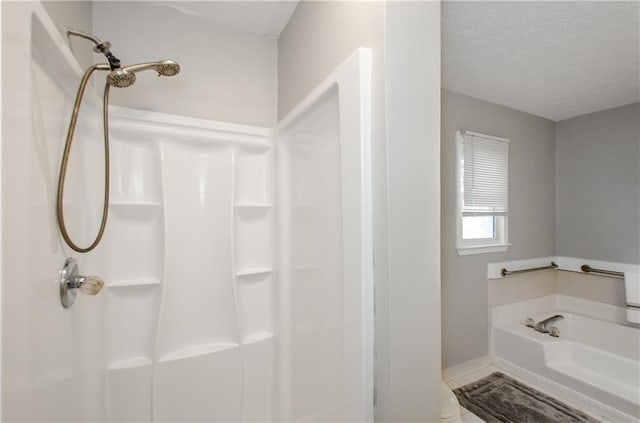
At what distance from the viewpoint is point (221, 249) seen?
Result: 1.36 metres

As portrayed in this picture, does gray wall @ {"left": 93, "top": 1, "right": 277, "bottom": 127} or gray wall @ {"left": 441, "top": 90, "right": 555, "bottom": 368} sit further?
gray wall @ {"left": 441, "top": 90, "right": 555, "bottom": 368}

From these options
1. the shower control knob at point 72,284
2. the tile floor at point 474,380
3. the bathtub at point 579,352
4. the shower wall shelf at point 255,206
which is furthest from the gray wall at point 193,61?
the bathtub at point 579,352

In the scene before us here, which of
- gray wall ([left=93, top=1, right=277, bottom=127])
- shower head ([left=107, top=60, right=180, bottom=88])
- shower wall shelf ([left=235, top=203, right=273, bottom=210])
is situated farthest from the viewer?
shower wall shelf ([left=235, top=203, right=273, bottom=210])

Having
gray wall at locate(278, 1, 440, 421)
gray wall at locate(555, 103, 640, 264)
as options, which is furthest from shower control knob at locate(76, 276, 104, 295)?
gray wall at locate(555, 103, 640, 264)

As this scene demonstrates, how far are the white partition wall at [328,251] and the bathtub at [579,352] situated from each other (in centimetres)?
187

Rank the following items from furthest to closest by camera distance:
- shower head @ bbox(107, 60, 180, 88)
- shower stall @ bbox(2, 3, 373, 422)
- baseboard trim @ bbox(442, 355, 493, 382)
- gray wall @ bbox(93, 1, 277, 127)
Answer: baseboard trim @ bbox(442, 355, 493, 382) < gray wall @ bbox(93, 1, 277, 127) < shower head @ bbox(107, 60, 180, 88) < shower stall @ bbox(2, 3, 373, 422)

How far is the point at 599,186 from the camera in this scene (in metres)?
2.44

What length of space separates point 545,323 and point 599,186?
4.43 ft

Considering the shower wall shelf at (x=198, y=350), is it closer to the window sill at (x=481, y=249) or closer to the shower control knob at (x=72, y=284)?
the shower control knob at (x=72, y=284)

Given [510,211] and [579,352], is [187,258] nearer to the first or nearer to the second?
[510,211]

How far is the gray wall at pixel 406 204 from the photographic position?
27.0 inches

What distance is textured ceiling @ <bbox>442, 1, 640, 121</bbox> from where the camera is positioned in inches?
50.0

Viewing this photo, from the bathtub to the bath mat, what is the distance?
0.14 metres

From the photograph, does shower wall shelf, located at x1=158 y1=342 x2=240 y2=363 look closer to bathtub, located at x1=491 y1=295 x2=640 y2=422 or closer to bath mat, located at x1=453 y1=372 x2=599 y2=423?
bath mat, located at x1=453 y1=372 x2=599 y2=423
